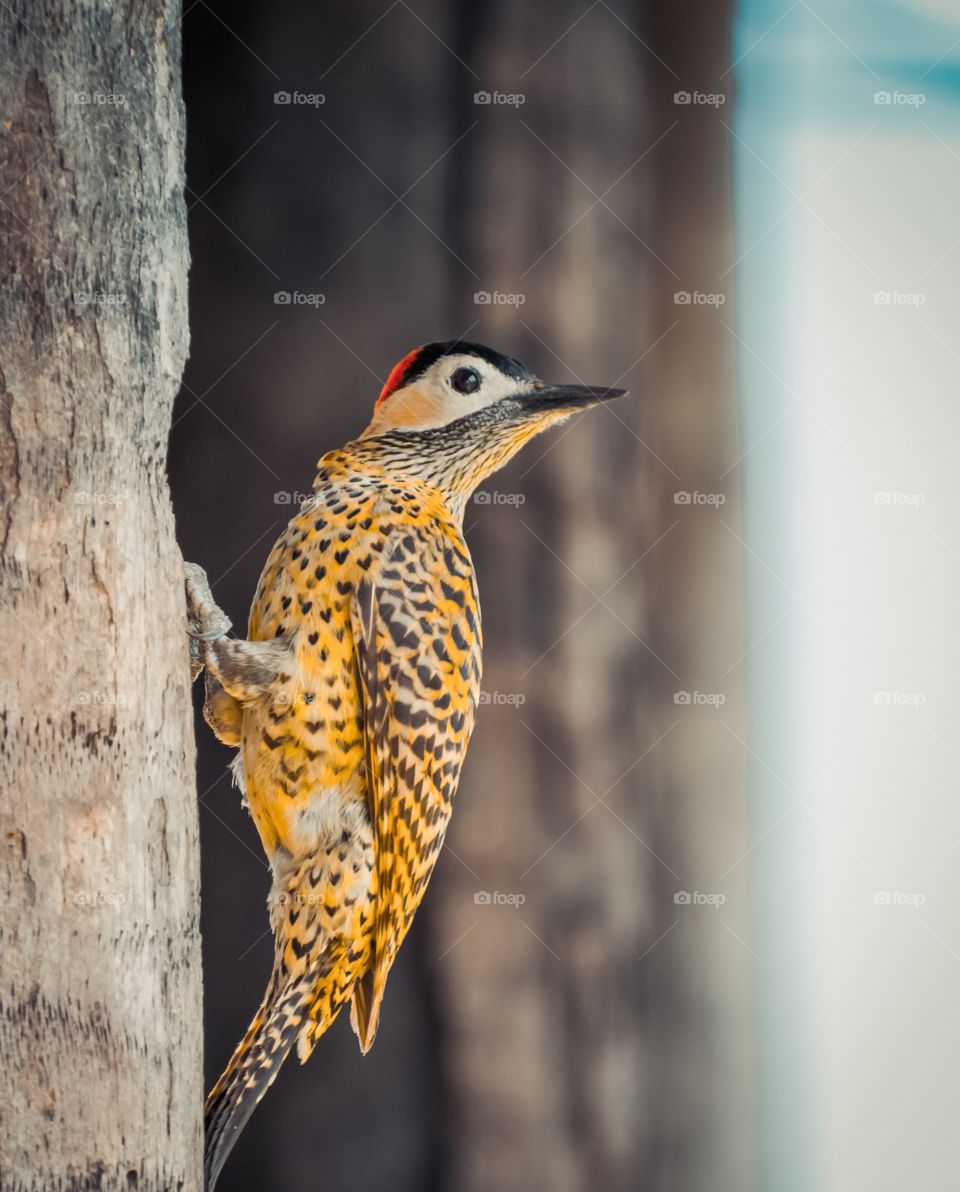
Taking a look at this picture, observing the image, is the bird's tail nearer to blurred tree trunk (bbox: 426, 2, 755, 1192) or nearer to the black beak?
blurred tree trunk (bbox: 426, 2, 755, 1192)

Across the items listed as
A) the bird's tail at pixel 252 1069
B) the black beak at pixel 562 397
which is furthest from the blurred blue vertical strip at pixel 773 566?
the bird's tail at pixel 252 1069

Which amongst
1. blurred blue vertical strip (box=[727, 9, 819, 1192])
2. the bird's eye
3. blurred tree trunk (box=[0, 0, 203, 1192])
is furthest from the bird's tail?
blurred blue vertical strip (box=[727, 9, 819, 1192])

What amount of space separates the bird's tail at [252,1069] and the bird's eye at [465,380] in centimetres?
89

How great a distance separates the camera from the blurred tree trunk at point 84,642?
3.65 ft

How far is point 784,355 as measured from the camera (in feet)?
7.07

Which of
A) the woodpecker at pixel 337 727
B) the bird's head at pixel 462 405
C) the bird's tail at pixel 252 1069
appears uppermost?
the bird's head at pixel 462 405

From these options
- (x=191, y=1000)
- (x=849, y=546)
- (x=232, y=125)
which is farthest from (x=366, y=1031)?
(x=232, y=125)

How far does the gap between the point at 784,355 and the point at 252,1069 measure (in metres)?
1.71

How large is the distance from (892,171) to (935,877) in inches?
59.1

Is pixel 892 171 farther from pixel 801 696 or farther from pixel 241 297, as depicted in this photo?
pixel 241 297

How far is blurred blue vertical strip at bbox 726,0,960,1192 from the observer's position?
6.93 ft

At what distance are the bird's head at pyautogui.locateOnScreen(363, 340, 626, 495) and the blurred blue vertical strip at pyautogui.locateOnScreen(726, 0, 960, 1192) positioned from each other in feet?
2.48

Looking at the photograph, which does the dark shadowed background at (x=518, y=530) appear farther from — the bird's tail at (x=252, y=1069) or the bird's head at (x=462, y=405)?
the bird's tail at (x=252, y=1069)

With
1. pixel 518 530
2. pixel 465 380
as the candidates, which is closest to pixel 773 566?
pixel 518 530
